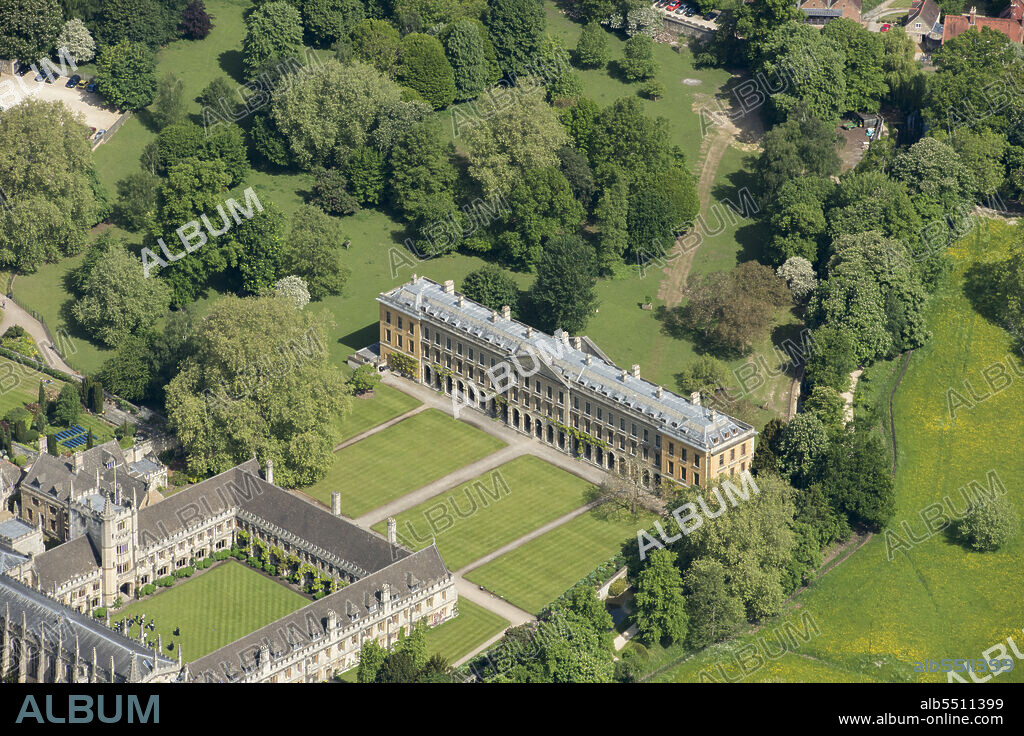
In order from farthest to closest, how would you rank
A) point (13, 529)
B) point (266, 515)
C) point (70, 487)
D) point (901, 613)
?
point (266, 515) → point (901, 613) → point (70, 487) → point (13, 529)

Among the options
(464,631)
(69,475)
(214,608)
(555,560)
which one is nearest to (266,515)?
(214,608)

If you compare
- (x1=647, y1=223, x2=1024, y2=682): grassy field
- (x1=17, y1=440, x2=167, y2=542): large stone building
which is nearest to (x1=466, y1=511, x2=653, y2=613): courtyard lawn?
(x1=647, y1=223, x2=1024, y2=682): grassy field

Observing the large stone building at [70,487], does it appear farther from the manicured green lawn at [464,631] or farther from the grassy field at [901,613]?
the grassy field at [901,613]

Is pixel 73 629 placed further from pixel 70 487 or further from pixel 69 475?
pixel 69 475

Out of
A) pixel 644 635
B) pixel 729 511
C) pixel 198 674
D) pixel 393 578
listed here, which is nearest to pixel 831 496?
pixel 729 511
